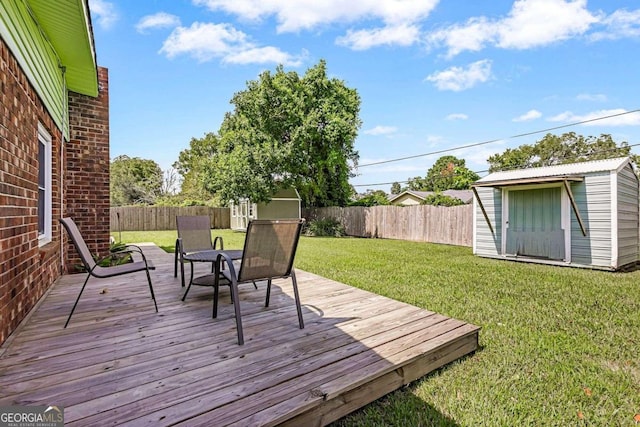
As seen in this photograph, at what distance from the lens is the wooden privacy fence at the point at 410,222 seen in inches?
441

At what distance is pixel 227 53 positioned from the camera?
1101cm

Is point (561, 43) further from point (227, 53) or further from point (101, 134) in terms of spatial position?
point (101, 134)

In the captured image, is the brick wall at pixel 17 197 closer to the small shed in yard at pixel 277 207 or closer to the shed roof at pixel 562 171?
the shed roof at pixel 562 171

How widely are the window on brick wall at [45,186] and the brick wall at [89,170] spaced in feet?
3.33

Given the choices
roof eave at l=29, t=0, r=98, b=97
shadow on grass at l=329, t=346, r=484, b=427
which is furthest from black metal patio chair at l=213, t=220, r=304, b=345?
roof eave at l=29, t=0, r=98, b=97

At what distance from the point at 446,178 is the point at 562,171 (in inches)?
1311

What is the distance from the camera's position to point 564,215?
285 inches

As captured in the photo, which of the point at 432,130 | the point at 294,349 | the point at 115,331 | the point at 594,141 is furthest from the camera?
the point at 594,141

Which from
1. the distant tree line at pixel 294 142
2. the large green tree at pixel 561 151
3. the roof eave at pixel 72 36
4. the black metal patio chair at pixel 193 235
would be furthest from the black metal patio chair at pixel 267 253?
the large green tree at pixel 561 151

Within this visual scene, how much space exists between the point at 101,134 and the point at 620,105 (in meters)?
23.6

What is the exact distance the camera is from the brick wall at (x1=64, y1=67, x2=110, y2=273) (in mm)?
5145

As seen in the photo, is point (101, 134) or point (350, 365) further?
Result: point (101, 134)

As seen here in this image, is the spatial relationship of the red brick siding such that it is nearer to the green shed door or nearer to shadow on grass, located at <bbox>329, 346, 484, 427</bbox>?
shadow on grass, located at <bbox>329, 346, 484, 427</bbox>

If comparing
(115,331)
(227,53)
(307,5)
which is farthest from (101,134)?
(227,53)
